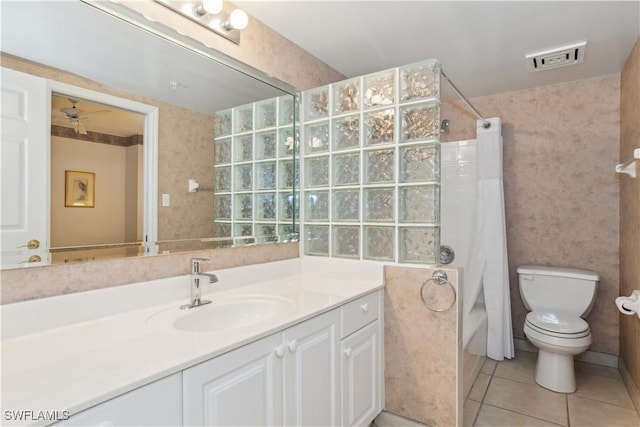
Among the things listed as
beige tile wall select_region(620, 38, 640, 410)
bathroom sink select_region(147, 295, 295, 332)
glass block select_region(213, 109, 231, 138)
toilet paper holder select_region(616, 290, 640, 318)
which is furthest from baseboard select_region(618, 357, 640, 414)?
glass block select_region(213, 109, 231, 138)

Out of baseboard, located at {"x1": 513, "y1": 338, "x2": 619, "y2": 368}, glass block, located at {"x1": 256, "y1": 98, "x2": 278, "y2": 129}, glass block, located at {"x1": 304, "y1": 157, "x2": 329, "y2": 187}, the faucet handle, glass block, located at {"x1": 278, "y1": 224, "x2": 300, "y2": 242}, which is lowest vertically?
baseboard, located at {"x1": 513, "y1": 338, "x2": 619, "y2": 368}

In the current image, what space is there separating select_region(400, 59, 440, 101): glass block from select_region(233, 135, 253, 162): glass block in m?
0.86

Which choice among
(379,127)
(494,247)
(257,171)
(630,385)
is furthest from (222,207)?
(630,385)

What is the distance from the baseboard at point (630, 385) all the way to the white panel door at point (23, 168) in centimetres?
315

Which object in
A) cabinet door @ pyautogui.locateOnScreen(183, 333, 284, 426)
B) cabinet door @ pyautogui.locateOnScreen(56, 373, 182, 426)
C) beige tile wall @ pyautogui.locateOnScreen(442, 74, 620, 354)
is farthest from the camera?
beige tile wall @ pyautogui.locateOnScreen(442, 74, 620, 354)

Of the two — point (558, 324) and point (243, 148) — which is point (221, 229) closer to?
point (243, 148)

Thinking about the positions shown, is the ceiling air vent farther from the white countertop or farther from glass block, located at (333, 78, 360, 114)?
the white countertop

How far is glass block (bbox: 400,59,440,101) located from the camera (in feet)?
5.61

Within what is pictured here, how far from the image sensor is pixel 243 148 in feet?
6.07

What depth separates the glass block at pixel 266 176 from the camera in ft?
6.43

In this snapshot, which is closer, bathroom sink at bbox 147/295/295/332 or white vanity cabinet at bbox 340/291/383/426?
bathroom sink at bbox 147/295/295/332

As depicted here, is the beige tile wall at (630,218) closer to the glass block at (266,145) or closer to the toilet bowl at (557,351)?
the toilet bowl at (557,351)

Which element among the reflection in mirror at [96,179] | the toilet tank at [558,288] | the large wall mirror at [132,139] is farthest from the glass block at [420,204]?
the toilet tank at [558,288]

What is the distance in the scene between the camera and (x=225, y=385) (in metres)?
0.98
